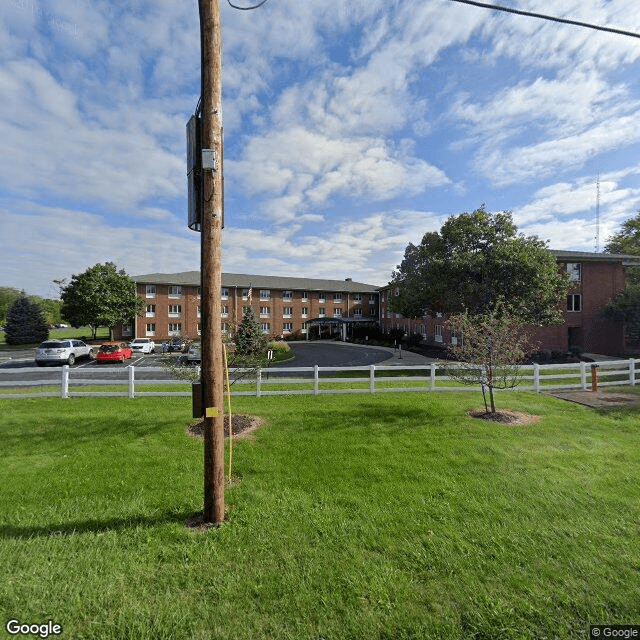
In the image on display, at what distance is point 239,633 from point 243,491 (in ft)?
7.44

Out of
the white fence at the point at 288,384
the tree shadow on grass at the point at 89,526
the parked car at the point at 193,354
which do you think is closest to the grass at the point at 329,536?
the tree shadow on grass at the point at 89,526

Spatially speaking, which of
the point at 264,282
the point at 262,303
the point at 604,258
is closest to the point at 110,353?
the point at 262,303

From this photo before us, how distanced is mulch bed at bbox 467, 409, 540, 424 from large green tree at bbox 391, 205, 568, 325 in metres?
12.9

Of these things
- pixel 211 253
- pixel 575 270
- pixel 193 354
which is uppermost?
pixel 575 270

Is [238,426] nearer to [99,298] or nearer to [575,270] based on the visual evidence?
[575,270]

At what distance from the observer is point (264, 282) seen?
53594mm

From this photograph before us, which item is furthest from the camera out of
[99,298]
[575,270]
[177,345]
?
[99,298]

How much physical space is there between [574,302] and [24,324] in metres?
62.2

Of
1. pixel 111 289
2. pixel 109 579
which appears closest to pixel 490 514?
pixel 109 579

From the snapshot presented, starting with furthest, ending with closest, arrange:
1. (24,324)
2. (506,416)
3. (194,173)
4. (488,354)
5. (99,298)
→ (24,324)
(99,298)
(488,354)
(506,416)
(194,173)

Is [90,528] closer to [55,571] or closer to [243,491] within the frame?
[55,571]

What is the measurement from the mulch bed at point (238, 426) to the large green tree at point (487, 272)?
656 inches

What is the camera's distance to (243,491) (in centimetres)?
483

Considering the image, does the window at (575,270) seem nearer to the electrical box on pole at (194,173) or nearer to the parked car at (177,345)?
the parked car at (177,345)
